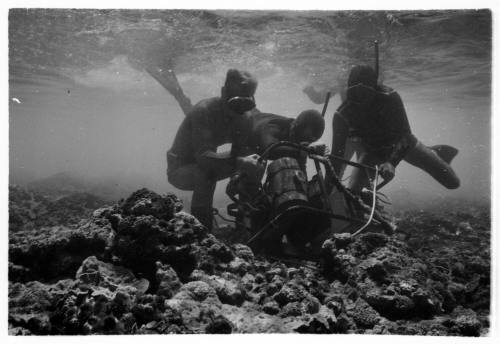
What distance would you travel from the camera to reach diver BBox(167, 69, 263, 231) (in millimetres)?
5160

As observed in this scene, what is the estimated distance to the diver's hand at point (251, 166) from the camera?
15.1 feet

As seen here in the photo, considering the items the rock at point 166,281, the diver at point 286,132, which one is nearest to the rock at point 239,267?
the rock at point 166,281

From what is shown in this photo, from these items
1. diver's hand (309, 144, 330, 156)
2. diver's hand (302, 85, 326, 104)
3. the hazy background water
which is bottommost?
diver's hand (309, 144, 330, 156)

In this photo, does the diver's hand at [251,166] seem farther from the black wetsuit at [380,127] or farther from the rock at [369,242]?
the black wetsuit at [380,127]

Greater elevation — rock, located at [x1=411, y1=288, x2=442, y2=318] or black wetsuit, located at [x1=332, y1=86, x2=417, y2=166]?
black wetsuit, located at [x1=332, y1=86, x2=417, y2=166]

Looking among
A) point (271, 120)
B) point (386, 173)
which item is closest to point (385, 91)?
point (386, 173)

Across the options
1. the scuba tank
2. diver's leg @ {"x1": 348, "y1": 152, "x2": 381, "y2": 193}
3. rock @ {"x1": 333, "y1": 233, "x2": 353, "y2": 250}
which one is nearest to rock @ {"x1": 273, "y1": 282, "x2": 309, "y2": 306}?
rock @ {"x1": 333, "y1": 233, "x2": 353, "y2": 250}

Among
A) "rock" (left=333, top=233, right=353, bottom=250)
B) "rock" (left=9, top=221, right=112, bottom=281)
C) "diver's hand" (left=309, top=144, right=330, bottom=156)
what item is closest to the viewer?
"rock" (left=9, top=221, right=112, bottom=281)

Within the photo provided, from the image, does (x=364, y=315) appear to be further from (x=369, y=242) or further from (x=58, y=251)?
(x=58, y=251)

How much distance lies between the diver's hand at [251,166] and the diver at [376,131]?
2.36 meters

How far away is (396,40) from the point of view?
12.0 meters

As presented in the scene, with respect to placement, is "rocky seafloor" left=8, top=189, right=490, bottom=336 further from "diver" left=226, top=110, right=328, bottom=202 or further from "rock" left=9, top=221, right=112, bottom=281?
"diver" left=226, top=110, right=328, bottom=202

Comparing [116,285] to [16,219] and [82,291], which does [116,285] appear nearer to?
[82,291]
